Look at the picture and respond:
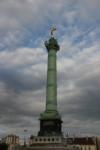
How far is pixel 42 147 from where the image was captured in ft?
213

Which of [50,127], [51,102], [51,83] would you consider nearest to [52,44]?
[51,83]

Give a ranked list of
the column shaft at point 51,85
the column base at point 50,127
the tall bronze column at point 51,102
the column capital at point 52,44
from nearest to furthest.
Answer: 1. the column base at point 50,127
2. the tall bronze column at point 51,102
3. the column shaft at point 51,85
4. the column capital at point 52,44

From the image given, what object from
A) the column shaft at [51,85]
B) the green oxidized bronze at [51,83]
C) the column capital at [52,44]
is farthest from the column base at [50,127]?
the column capital at [52,44]

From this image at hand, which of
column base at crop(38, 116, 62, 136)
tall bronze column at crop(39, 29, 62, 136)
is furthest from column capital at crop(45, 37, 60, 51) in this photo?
column base at crop(38, 116, 62, 136)

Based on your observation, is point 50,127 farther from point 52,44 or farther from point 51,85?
point 52,44

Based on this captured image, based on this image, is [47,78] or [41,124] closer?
[41,124]

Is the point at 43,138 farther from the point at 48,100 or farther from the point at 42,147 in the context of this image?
the point at 48,100

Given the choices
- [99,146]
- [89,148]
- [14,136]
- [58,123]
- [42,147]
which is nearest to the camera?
[99,146]

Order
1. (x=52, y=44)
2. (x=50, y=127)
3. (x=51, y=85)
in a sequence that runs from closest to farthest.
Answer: (x=50, y=127) < (x=51, y=85) < (x=52, y=44)

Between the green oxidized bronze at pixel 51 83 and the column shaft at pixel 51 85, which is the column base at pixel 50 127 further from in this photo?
the column shaft at pixel 51 85

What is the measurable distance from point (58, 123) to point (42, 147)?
7.62 m

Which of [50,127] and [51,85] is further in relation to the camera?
[51,85]

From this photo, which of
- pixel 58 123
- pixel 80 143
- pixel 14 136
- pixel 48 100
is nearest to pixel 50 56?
pixel 48 100

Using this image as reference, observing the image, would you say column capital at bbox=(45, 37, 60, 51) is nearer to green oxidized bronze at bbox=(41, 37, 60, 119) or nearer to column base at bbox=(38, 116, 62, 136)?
green oxidized bronze at bbox=(41, 37, 60, 119)
